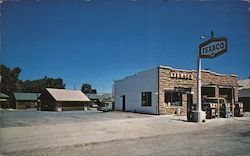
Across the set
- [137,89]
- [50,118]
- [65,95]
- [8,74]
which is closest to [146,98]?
[137,89]

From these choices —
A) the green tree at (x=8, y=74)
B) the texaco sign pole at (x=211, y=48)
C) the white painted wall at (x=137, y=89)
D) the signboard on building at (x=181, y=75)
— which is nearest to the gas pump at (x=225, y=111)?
the texaco sign pole at (x=211, y=48)

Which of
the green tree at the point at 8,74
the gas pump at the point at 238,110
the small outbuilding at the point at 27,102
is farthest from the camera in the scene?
the small outbuilding at the point at 27,102

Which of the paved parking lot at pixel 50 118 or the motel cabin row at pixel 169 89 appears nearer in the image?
the paved parking lot at pixel 50 118

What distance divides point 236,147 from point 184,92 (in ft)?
57.4

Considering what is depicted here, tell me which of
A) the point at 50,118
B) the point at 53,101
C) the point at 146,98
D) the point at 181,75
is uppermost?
the point at 181,75

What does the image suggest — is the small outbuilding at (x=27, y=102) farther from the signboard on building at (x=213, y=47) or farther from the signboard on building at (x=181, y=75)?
the signboard on building at (x=213, y=47)

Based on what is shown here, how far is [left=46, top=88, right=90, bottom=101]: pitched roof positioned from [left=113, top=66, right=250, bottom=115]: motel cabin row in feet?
53.1

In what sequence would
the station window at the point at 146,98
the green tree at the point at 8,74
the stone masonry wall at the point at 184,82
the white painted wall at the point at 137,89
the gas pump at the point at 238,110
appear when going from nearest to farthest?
the green tree at the point at 8,74 → the gas pump at the point at 238,110 → the stone masonry wall at the point at 184,82 → the white painted wall at the point at 137,89 → the station window at the point at 146,98

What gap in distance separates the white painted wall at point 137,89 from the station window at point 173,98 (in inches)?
51.1

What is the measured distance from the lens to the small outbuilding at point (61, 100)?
40969mm

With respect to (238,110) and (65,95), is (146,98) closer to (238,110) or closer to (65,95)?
(238,110)

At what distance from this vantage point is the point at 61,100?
4169cm

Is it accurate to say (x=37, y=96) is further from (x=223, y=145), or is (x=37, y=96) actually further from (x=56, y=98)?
(x=223, y=145)

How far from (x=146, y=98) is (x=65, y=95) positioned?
22.2 meters
